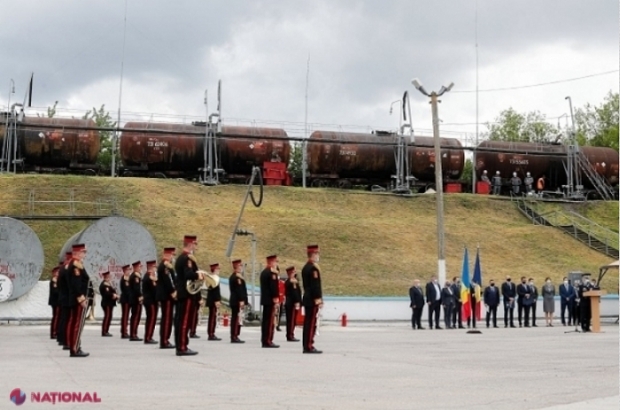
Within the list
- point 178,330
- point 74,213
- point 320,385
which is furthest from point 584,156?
point 320,385

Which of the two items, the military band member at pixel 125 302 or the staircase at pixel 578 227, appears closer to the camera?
the military band member at pixel 125 302

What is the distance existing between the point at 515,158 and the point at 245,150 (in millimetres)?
15797

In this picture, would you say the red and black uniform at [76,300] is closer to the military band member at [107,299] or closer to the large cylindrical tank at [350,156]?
the military band member at [107,299]

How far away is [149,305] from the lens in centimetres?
1873

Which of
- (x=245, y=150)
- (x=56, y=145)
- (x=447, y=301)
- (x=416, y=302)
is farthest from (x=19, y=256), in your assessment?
(x=245, y=150)

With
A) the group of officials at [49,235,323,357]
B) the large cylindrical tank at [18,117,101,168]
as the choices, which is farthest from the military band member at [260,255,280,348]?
the large cylindrical tank at [18,117,101,168]

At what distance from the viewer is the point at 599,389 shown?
9875 millimetres

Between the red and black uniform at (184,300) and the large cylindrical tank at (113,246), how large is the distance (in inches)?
456

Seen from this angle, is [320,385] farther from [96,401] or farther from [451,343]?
[451,343]

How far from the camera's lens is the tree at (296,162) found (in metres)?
52.3

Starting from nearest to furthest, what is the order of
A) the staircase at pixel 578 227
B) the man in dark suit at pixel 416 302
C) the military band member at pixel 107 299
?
the military band member at pixel 107 299, the man in dark suit at pixel 416 302, the staircase at pixel 578 227

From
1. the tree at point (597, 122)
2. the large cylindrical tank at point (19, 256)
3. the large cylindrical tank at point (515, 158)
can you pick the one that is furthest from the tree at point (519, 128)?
the large cylindrical tank at point (19, 256)

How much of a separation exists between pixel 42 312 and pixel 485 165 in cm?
3138

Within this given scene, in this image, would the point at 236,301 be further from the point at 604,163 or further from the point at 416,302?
the point at 604,163
